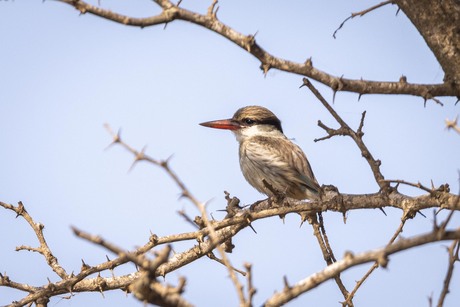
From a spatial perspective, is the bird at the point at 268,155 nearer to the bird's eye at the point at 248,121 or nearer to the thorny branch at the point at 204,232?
the bird's eye at the point at 248,121

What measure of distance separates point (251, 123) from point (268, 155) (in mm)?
675

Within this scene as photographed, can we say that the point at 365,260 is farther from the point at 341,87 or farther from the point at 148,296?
the point at 341,87

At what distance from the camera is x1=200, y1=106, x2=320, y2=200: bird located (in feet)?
21.9

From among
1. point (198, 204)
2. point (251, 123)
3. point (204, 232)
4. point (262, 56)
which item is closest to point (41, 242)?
point (204, 232)

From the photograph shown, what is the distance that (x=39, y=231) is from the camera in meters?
4.70

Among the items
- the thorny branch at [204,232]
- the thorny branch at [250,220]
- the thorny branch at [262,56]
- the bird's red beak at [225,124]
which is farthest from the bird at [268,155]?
the thorny branch at [262,56]

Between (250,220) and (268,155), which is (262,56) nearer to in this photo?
Answer: (250,220)

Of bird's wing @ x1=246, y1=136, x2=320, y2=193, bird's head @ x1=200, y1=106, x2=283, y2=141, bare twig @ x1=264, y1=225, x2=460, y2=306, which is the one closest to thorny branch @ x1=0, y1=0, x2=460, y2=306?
bare twig @ x1=264, y1=225, x2=460, y2=306

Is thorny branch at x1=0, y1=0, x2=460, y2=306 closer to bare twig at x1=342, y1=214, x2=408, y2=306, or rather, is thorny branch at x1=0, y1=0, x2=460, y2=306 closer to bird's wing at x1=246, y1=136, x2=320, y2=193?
bare twig at x1=342, y1=214, x2=408, y2=306

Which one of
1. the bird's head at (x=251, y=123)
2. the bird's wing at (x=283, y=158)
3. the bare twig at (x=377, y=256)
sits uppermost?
the bird's head at (x=251, y=123)

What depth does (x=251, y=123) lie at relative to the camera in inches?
300

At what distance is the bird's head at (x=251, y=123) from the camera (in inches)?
299

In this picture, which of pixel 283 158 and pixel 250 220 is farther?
pixel 283 158

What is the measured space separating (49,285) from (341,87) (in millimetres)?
1950
